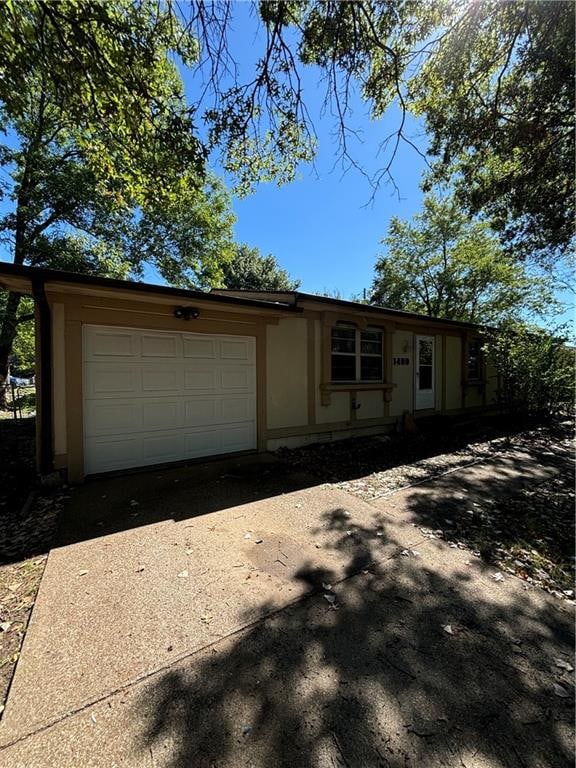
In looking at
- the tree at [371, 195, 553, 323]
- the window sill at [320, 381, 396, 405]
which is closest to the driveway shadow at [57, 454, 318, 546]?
the window sill at [320, 381, 396, 405]

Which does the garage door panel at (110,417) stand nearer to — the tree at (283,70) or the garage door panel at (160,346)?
the garage door panel at (160,346)

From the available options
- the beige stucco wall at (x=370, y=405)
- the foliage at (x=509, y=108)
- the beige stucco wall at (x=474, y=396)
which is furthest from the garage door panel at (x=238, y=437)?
the beige stucco wall at (x=474, y=396)

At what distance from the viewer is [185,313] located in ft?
17.4

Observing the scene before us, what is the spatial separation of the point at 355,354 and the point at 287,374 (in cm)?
197

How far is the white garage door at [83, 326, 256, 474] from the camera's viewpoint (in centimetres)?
480

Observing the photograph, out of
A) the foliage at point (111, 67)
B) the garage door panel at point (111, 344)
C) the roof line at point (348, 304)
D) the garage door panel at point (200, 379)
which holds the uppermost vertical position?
the foliage at point (111, 67)

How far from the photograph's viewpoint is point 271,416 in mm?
6480

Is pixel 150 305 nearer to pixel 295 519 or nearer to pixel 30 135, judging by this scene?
pixel 295 519

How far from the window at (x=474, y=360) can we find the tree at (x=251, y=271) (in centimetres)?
1591

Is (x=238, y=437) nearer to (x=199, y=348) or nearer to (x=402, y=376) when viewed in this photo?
(x=199, y=348)

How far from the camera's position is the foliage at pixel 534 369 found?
8891 millimetres

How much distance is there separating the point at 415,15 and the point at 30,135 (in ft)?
39.8

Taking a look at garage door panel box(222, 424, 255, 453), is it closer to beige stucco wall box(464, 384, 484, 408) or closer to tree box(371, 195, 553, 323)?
beige stucco wall box(464, 384, 484, 408)

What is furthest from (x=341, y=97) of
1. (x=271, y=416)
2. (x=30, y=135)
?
(x=30, y=135)
